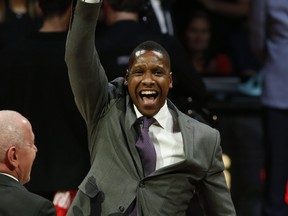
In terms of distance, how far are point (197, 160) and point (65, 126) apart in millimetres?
1240

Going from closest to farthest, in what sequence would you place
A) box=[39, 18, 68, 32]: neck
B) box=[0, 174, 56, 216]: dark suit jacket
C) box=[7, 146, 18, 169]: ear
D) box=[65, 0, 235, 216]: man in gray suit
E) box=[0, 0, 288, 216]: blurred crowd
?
box=[0, 174, 56, 216]: dark suit jacket < box=[7, 146, 18, 169]: ear < box=[65, 0, 235, 216]: man in gray suit < box=[0, 0, 288, 216]: blurred crowd < box=[39, 18, 68, 32]: neck

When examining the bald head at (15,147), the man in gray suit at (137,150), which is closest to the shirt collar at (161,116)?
the man in gray suit at (137,150)

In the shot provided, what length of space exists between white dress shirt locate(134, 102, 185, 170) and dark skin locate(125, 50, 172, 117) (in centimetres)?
5

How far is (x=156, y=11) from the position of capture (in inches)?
245

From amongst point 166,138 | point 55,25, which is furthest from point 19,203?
point 55,25

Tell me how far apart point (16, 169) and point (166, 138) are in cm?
68

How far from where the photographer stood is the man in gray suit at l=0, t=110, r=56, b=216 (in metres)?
3.91

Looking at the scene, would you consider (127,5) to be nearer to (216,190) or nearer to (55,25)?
Answer: (55,25)

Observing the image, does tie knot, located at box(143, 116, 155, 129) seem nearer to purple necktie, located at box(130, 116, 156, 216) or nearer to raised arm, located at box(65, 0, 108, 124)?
purple necktie, located at box(130, 116, 156, 216)

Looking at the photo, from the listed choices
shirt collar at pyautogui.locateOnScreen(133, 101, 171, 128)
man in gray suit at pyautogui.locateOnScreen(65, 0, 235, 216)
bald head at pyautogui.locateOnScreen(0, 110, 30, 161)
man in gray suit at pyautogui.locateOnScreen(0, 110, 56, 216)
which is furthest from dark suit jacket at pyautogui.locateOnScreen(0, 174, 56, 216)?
shirt collar at pyautogui.locateOnScreen(133, 101, 171, 128)

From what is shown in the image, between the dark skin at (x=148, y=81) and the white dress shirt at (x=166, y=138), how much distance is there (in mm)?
45

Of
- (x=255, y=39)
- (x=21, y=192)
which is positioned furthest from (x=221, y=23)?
(x=21, y=192)

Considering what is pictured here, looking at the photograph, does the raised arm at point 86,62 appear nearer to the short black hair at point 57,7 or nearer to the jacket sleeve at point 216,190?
the jacket sleeve at point 216,190

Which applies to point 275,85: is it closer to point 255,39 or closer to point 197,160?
point 255,39
